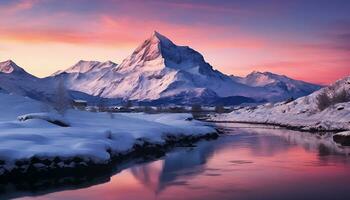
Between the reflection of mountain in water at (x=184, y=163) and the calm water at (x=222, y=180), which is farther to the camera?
the reflection of mountain in water at (x=184, y=163)

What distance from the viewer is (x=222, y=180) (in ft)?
122

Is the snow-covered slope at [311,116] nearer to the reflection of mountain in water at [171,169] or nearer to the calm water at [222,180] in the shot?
the reflection of mountain in water at [171,169]

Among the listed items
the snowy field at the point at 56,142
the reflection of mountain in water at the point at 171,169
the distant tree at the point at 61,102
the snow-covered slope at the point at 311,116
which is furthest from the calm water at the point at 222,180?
the snow-covered slope at the point at 311,116

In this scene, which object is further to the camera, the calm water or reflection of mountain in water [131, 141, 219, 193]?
reflection of mountain in water [131, 141, 219, 193]

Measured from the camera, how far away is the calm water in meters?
32.0

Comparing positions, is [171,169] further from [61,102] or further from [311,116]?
[311,116]

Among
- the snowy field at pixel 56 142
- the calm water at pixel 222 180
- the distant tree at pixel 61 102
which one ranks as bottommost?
the calm water at pixel 222 180

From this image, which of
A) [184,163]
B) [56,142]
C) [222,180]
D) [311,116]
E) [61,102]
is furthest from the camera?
[311,116]

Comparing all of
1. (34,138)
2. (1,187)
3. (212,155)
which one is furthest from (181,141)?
(1,187)

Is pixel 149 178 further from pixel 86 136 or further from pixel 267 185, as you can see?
pixel 86 136

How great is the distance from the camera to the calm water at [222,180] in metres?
32.0

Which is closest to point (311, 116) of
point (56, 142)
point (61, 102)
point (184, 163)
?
point (61, 102)

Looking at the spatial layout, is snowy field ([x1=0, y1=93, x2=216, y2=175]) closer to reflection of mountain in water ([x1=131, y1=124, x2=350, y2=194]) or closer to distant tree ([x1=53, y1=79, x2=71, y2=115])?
reflection of mountain in water ([x1=131, y1=124, x2=350, y2=194])

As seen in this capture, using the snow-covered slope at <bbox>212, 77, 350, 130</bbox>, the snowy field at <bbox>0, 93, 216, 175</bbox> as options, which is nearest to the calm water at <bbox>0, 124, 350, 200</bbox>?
the snowy field at <bbox>0, 93, 216, 175</bbox>
